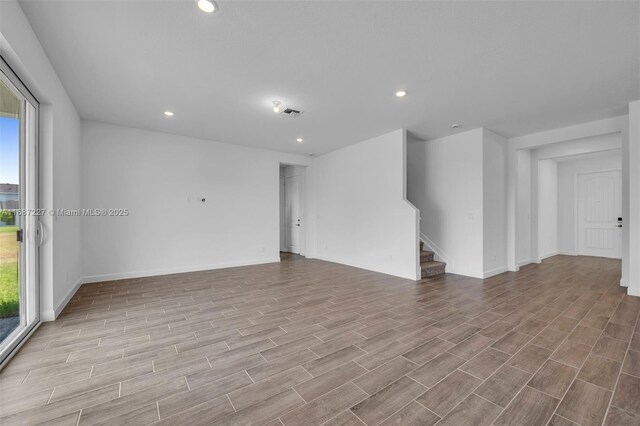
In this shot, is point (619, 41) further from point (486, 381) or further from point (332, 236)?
point (332, 236)

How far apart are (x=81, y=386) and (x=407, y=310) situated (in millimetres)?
3139

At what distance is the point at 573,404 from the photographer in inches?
66.4

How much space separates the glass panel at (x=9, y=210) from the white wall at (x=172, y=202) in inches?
93.5

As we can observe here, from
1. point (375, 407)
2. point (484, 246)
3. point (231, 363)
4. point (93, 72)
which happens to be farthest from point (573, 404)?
point (93, 72)

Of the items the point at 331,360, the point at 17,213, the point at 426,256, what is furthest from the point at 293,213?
the point at 331,360

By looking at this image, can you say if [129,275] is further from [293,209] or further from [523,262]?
[523,262]

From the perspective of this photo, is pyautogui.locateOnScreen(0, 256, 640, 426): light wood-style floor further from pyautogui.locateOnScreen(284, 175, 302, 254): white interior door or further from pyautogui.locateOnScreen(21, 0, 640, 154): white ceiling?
pyautogui.locateOnScreen(284, 175, 302, 254): white interior door

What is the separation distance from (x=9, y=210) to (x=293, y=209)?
21.2 feet

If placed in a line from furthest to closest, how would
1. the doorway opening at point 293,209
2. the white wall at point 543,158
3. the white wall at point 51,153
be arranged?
the doorway opening at point 293,209 → the white wall at point 543,158 → the white wall at point 51,153

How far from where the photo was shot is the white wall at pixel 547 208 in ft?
23.5

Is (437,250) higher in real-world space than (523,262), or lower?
higher

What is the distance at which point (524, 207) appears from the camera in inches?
252

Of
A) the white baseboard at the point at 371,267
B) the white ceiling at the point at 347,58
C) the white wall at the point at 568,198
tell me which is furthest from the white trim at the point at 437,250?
the white wall at the point at 568,198

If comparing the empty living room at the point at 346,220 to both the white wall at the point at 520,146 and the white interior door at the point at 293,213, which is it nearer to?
the white wall at the point at 520,146
